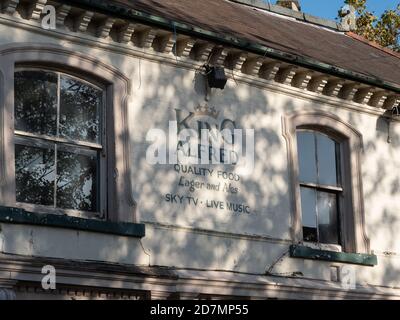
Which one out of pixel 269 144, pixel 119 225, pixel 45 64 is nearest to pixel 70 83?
pixel 45 64

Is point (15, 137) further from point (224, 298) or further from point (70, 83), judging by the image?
point (224, 298)

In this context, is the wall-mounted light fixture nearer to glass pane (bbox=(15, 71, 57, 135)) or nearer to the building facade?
the building facade

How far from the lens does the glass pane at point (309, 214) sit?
15375 mm

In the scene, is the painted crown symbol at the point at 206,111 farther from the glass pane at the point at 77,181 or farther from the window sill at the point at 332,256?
the window sill at the point at 332,256

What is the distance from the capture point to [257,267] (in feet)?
47.2

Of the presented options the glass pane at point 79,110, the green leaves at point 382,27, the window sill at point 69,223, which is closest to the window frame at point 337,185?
the window sill at point 69,223

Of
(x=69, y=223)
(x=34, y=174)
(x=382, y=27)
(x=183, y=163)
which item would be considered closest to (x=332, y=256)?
(x=183, y=163)

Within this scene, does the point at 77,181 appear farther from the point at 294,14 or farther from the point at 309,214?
the point at 294,14

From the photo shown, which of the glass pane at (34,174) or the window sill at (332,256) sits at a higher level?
the glass pane at (34,174)

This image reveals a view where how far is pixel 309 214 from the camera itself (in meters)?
15.5

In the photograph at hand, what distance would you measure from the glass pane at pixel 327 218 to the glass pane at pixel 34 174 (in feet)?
15.0

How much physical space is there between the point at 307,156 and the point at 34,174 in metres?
4.67

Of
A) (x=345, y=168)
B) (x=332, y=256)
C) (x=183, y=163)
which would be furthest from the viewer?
(x=345, y=168)

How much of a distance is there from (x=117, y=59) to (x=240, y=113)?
211 centimetres
